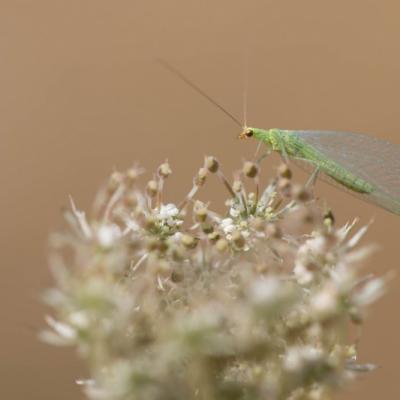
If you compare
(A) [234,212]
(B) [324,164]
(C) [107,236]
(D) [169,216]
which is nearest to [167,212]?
(D) [169,216]

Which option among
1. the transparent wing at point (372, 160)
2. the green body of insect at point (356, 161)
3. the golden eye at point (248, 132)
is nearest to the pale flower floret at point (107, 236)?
Answer: the green body of insect at point (356, 161)

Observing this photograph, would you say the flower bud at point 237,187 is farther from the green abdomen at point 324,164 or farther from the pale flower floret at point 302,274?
the green abdomen at point 324,164

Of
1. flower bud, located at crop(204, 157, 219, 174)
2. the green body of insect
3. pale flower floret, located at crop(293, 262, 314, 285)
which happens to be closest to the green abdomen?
the green body of insect

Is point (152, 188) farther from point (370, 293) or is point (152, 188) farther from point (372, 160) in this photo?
point (372, 160)

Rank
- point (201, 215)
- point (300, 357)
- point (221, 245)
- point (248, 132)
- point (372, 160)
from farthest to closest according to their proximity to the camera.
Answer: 1. point (248, 132)
2. point (372, 160)
3. point (201, 215)
4. point (221, 245)
5. point (300, 357)

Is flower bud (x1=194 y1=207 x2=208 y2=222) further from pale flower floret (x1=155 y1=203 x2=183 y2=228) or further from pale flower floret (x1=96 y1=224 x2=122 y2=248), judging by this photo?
pale flower floret (x1=96 y1=224 x2=122 y2=248)

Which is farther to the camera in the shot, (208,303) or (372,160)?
(372,160)
